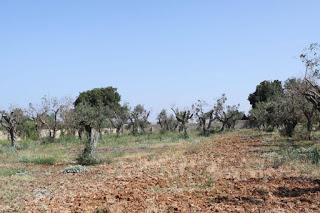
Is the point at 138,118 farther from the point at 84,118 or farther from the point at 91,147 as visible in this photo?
the point at 91,147

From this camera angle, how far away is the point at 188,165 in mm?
23391

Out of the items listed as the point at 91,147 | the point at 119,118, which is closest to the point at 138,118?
the point at 119,118

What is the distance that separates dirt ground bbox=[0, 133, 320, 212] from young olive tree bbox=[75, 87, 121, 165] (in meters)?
6.25

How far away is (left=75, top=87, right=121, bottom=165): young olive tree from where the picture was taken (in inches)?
1159

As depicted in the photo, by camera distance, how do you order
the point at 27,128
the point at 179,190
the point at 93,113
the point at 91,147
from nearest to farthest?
the point at 179,190 → the point at 91,147 → the point at 93,113 → the point at 27,128

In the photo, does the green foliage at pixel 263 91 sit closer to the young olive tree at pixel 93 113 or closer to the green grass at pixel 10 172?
the young olive tree at pixel 93 113

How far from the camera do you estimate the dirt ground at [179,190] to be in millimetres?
13516

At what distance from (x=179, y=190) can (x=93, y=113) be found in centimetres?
4771

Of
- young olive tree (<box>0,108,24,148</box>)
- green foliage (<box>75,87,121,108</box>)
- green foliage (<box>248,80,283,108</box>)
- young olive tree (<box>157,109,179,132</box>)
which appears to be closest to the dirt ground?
young olive tree (<box>0,108,24,148</box>)

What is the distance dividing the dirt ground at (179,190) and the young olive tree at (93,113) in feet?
20.5

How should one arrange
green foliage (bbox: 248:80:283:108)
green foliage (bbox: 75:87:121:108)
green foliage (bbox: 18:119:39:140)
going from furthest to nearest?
green foliage (bbox: 248:80:283:108) < green foliage (bbox: 75:87:121:108) < green foliage (bbox: 18:119:39:140)

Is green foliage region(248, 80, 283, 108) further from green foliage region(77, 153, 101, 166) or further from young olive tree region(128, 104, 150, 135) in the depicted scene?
green foliage region(77, 153, 101, 166)

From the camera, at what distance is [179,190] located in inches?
640

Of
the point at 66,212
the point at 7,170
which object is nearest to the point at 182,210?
the point at 66,212
